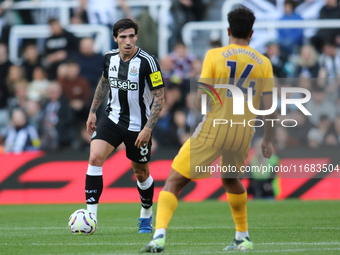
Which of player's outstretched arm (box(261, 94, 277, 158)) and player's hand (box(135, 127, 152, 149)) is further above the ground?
player's outstretched arm (box(261, 94, 277, 158))

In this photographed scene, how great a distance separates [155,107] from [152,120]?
0.17 m

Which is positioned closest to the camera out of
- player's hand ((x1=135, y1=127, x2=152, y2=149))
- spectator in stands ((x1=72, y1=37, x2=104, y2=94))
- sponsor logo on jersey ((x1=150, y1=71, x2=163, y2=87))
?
player's hand ((x1=135, y1=127, x2=152, y2=149))

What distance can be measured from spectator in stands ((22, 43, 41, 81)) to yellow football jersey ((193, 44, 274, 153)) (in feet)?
34.6

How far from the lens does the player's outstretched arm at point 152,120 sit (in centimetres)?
670

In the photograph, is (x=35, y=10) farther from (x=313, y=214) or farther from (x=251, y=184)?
(x=313, y=214)

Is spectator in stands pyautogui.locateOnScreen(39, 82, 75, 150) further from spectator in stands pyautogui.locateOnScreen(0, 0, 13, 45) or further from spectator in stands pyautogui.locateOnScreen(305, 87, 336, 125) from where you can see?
spectator in stands pyautogui.locateOnScreen(305, 87, 336, 125)

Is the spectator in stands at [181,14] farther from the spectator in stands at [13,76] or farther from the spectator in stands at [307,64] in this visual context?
the spectator in stands at [13,76]

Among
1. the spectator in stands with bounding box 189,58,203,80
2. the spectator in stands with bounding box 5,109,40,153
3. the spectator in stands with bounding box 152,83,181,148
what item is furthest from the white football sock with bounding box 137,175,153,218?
the spectator in stands with bounding box 189,58,203,80

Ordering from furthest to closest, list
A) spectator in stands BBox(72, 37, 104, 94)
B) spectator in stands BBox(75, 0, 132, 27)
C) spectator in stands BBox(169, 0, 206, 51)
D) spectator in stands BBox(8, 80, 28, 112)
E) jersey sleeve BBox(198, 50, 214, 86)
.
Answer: spectator in stands BBox(75, 0, 132, 27)
spectator in stands BBox(169, 0, 206, 51)
spectator in stands BBox(8, 80, 28, 112)
spectator in stands BBox(72, 37, 104, 94)
jersey sleeve BBox(198, 50, 214, 86)

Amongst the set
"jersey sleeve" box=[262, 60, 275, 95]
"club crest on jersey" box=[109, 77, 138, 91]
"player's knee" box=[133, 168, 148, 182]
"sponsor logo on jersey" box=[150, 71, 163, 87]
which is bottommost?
"player's knee" box=[133, 168, 148, 182]

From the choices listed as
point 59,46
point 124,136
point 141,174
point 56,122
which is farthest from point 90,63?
point 124,136

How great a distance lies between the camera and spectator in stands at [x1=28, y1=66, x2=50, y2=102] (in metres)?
14.3

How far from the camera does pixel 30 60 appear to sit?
1495 centimetres

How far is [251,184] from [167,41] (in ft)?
15.5
